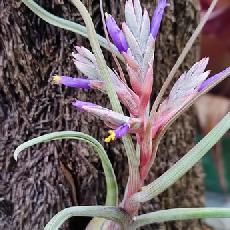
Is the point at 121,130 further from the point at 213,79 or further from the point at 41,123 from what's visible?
the point at 41,123

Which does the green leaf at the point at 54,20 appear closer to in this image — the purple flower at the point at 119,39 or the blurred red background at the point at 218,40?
the purple flower at the point at 119,39

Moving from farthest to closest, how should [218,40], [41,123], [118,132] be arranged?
[218,40] → [41,123] → [118,132]

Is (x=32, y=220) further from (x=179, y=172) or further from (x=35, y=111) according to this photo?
(x=179, y=172)

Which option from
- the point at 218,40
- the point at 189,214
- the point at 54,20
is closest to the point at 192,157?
the point at 189,214

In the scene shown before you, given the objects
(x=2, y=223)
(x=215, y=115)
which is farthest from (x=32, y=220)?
(x=215, y=115)

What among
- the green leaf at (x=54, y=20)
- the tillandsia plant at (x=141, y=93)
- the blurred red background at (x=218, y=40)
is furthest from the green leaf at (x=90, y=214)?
the blurred red background at (x=218, y=40)

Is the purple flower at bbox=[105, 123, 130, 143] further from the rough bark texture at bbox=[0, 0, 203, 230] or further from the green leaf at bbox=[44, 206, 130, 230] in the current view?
the rough bark texture at bbox=[0, 0, 203, 230]
